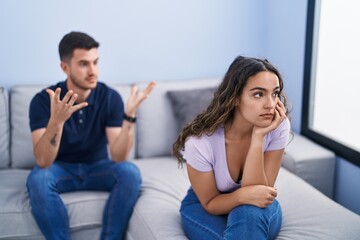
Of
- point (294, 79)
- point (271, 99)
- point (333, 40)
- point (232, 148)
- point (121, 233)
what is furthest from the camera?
point (294, 79)

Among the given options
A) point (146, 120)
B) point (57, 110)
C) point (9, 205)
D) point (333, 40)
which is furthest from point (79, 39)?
point (333, 40)

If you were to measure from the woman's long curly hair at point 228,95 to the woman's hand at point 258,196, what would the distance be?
263 mm

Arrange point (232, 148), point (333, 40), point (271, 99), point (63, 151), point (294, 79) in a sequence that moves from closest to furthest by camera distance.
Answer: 1. point (271, 99)
2. point (232, 148)
3. point (63, 151)
4. point (333, 40)
5. point (294, 79)

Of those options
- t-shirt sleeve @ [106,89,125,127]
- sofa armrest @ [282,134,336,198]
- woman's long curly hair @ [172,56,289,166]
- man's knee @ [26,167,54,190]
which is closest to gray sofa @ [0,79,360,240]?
sofa armrest @ [282,134,336,198]

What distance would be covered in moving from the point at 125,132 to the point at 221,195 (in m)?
0.69

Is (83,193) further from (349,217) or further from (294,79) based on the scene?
(294,79)

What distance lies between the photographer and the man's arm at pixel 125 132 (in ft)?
6.99

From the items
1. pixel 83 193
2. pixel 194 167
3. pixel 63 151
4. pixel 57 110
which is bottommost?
pixel 83 193

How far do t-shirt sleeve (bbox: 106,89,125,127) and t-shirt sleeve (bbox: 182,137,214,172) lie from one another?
2.24 ft

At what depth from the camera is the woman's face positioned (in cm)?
159

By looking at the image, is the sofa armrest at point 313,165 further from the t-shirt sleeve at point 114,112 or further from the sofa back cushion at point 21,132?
the sofa back cushion at point 21,132

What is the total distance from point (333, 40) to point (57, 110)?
154 cm

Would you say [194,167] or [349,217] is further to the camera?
[349,217]

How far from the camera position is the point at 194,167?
166cm
